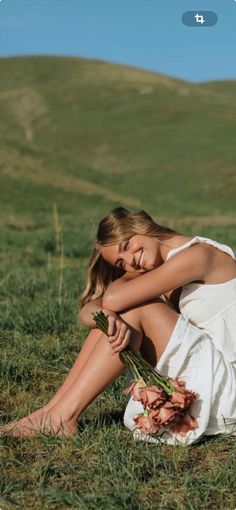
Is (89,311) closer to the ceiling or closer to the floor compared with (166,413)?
closer to the ceiling

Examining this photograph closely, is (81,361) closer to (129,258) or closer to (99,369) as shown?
(99,369)

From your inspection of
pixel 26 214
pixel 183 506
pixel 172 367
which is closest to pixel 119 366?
pixel 172 367

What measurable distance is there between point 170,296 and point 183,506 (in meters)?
1.32

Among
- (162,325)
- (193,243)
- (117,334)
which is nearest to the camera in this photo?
(117,334)

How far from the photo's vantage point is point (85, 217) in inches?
807

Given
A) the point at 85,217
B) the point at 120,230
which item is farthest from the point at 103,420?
the point at 85,217

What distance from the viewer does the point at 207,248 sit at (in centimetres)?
354

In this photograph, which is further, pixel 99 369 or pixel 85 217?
pixel 85 217

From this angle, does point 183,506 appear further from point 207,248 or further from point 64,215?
point 64,215

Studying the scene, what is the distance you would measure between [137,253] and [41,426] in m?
0.88

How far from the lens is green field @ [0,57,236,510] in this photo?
9.58 ft

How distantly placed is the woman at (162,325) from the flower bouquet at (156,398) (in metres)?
0.04

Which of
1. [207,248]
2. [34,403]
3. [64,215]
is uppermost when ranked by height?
[207,248]

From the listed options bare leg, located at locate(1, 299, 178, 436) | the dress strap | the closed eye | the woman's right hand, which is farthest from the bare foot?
the dress strap
